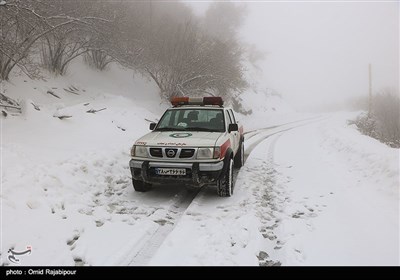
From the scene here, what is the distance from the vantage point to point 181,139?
631 cm

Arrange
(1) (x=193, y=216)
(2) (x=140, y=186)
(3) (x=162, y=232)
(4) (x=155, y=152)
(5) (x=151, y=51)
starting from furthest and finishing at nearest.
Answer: (5) (x=151, y=51) < (2) (x=140, y=186) < (4) (x=155, y=152) < (1) (x=193, y=216) < (3) (x=162, y=232)

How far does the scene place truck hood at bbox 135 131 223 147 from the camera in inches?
240

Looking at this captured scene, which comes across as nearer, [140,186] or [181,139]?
[181,139]

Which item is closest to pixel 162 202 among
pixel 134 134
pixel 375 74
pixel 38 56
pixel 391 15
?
pixel 134 134

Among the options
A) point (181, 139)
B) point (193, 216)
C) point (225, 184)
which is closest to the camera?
point (193, 216)

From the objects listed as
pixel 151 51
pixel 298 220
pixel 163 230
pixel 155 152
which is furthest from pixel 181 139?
pixel 151 51

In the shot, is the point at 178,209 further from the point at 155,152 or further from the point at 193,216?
the point at 155,152

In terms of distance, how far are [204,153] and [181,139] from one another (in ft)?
1.96

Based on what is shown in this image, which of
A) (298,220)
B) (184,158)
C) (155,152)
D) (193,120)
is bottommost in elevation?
(298,220)

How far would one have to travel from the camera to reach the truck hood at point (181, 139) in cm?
609

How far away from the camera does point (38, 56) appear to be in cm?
1809

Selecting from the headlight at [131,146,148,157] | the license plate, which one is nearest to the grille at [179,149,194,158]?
the license plate

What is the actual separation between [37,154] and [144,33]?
14.9 meters

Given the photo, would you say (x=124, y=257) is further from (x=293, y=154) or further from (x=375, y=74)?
(x=375, y=74)
